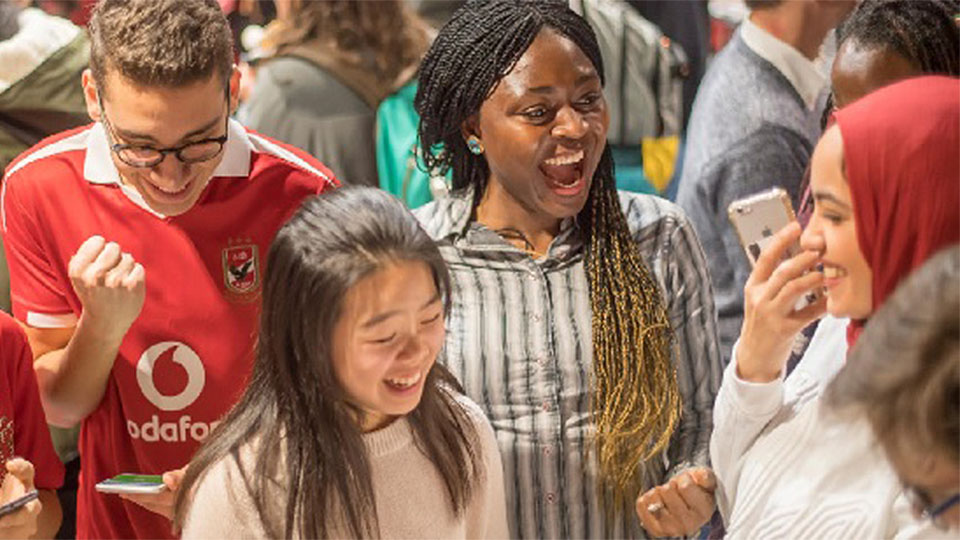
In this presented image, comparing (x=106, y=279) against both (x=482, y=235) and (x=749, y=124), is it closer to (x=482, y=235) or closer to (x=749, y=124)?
(x=482, y=235)

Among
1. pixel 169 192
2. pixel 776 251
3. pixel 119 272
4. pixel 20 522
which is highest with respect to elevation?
pixel 169 192

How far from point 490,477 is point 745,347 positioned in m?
0.39

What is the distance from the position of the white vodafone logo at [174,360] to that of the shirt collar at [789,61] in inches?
49.6

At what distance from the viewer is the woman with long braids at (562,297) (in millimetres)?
2461

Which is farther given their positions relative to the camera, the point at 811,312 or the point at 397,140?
the point at 397,140

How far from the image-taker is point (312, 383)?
2.04m

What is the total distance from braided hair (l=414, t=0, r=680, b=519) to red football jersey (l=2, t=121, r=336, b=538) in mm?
297

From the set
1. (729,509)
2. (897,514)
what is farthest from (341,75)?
(897,514)

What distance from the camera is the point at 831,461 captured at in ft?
6.57

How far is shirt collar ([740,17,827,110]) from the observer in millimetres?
3090

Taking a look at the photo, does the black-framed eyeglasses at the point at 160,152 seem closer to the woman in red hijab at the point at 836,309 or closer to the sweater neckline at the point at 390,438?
the sweater neckline at the point at 390,438

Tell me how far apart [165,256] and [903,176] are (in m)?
1.21

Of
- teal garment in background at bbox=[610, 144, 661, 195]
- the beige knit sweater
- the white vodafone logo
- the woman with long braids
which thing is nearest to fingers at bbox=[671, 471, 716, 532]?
the woman with long braids

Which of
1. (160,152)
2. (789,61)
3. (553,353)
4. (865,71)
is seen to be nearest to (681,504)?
(553,353)
